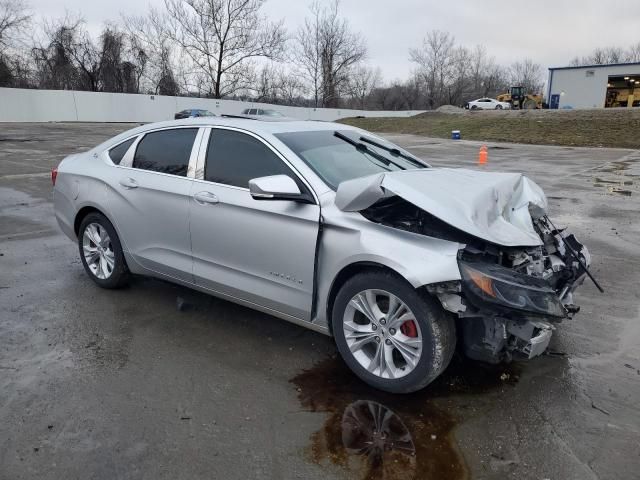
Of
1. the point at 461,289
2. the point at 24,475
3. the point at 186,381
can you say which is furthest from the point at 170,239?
the point at 461,289

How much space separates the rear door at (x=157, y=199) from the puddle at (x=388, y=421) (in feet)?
5.14

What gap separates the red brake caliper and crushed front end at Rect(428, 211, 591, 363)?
0.26 meters

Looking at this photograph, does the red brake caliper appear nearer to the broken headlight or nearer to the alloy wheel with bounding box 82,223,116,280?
the broken headlight

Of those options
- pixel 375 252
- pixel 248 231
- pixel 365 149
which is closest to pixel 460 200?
pixel 375 252

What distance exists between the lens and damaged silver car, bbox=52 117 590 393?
3035 mm

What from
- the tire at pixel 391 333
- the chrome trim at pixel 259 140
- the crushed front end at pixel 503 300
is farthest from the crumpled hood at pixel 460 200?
the tire at pixel 391 333

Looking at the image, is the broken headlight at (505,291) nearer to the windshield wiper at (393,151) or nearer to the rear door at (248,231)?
the rear door at (248,231)

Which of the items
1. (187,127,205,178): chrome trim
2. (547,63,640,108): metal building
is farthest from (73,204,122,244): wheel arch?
(547,63,640,108): metal building

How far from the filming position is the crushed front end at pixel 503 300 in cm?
288

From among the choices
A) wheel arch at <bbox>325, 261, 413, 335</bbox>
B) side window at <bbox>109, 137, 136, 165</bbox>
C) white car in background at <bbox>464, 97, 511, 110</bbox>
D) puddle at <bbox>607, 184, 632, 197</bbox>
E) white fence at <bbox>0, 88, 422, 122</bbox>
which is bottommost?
puddle at <bbox>607, 184, 632, 197</bbox>

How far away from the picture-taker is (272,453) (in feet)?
8.98

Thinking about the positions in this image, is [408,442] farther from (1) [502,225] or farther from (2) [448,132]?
(2) [448,132]

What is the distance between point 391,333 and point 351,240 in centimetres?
63

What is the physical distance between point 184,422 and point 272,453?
0.59 metres
